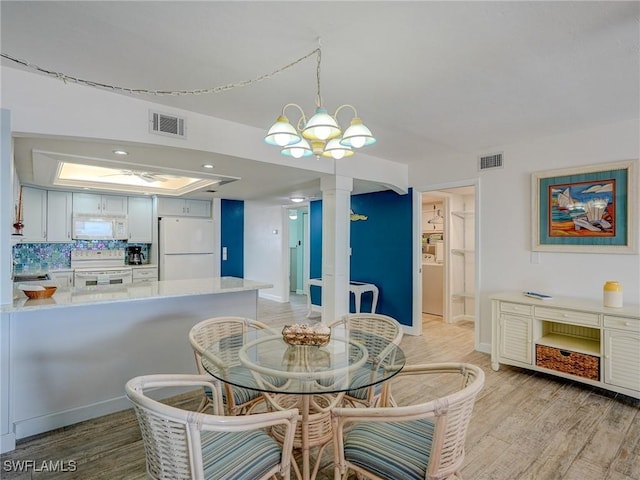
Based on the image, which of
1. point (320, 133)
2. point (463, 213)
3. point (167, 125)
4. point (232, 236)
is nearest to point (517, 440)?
point (320, 133)

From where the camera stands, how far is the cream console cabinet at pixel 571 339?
279 centimetres

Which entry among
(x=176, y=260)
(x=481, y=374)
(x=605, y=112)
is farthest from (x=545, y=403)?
(x=176, y=260)

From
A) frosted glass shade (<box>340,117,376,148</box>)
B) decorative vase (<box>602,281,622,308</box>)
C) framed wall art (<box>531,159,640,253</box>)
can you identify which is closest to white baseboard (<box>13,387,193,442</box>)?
frosted glass shade (<box>340,117,376,148</box>)

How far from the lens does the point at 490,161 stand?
4051 millimetres

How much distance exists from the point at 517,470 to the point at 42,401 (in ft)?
10.3

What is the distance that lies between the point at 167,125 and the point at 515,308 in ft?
12.0

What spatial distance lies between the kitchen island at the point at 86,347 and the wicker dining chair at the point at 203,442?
4.77 feet

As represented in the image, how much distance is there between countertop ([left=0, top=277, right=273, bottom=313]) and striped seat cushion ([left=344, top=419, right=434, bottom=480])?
1.89 meters

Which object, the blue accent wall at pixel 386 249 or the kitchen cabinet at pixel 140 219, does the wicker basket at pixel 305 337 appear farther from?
the kitchen cabinet at pixel 140 219

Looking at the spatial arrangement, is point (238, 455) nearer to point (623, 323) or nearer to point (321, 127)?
point (321, 127)

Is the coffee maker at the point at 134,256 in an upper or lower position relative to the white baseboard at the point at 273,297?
upper

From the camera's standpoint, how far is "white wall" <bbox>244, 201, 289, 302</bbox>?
7094mm

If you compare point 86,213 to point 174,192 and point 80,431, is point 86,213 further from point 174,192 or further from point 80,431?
point 80,431

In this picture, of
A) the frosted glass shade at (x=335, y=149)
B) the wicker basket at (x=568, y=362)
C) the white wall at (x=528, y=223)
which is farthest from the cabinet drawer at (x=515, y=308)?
the frosted glass shade at (x=335, y=149)
